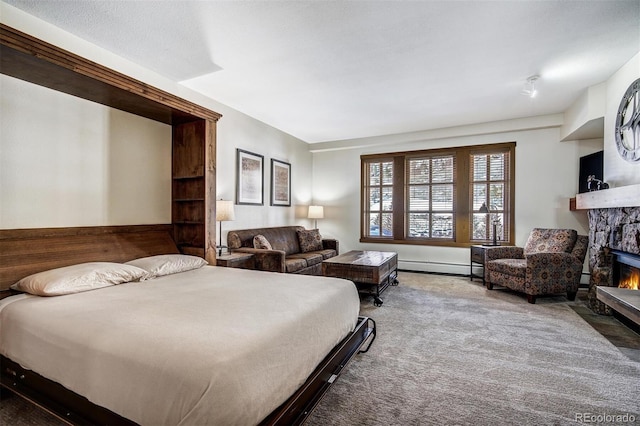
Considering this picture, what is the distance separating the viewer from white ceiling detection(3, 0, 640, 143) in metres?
2.24

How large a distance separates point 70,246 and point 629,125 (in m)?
5.46

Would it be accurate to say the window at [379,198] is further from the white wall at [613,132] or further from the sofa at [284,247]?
the white wall at [613,132]

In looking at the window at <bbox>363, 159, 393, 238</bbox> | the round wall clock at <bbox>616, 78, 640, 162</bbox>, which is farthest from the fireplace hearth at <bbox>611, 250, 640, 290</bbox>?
the window at <bbox>363, 159, 393, 238</bbox>

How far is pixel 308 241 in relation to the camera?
5.36 metres

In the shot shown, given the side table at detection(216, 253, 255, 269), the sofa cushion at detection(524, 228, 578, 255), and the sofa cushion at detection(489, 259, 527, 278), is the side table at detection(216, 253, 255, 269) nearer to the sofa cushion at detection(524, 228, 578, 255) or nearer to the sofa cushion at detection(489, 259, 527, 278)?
the sofa cushion at detection(489, 259, 527, 278)

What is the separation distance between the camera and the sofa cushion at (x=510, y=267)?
388 centimetres

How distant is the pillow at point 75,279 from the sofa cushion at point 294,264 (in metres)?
1.97

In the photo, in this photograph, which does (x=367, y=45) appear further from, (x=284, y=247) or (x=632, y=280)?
(x=632, y=280)

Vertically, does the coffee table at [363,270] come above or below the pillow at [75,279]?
below

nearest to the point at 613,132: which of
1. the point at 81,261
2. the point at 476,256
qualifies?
the point at 476,256

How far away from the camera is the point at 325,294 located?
6.42 feet

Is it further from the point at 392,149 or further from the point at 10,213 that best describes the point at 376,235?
the point at 10,213

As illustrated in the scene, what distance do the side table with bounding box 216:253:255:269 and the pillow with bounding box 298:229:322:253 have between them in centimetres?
156

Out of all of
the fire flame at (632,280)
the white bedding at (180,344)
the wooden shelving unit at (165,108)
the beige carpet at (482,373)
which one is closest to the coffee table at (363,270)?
the beige carpet at (482,373)
